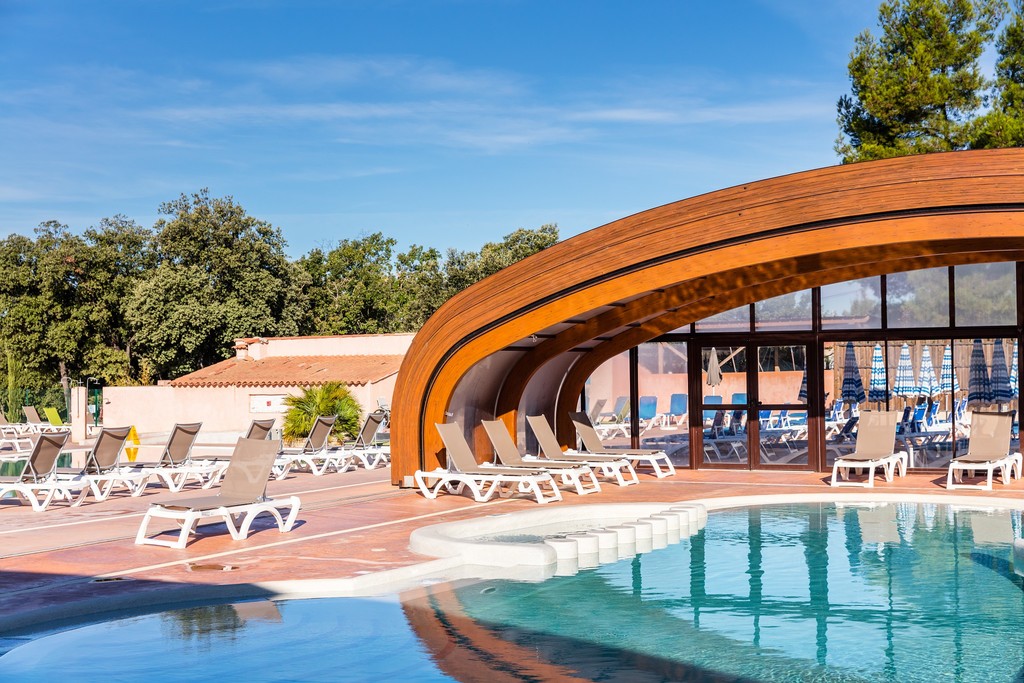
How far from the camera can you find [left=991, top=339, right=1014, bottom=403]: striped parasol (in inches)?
656

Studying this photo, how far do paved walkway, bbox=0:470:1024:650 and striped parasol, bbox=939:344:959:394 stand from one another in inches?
58.3

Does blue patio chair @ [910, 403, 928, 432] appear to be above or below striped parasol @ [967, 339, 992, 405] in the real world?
below

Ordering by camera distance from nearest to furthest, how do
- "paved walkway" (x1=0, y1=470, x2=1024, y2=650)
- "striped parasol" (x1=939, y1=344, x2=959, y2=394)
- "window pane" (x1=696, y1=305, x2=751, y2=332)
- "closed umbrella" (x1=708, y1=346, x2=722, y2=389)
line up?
"paved walkway" (x1=0, y1=470, x2=1024, y2=650) → "striped parasol" (x1=939, y1=344, x2=959, y2=394) → "window pane" (x1=696, y1=305, x2=751, y2=332) → "closed umbrella" (x1=708, y1=346, x2=722, y2=389)

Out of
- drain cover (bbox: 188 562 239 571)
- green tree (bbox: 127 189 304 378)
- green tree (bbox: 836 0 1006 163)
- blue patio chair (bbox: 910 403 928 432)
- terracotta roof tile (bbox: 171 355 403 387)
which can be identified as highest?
green tree (bbox: 836 0 1006 163)

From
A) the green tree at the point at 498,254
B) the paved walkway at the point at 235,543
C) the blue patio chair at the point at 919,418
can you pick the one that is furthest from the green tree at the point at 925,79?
the green tree at the point at 498,254

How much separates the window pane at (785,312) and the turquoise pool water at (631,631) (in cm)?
754

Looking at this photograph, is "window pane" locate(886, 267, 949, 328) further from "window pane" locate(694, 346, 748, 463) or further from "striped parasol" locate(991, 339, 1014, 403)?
Answer: "window pane" locate(694, 346, 748, 463)

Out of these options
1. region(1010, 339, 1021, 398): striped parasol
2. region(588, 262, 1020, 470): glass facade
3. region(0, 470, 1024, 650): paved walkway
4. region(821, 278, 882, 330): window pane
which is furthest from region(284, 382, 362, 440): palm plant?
region(1010, 339, 1021, 398): striped parasol

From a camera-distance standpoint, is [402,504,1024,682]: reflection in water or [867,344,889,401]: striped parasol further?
[867,344,889,401]: striped parasol

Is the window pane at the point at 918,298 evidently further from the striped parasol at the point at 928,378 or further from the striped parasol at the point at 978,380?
the striped parasol at the point at 978,380

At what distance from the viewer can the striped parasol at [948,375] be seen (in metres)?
16.9

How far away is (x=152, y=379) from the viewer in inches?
1857

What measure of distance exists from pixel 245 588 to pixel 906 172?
8659 mm

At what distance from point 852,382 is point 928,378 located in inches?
46.6
